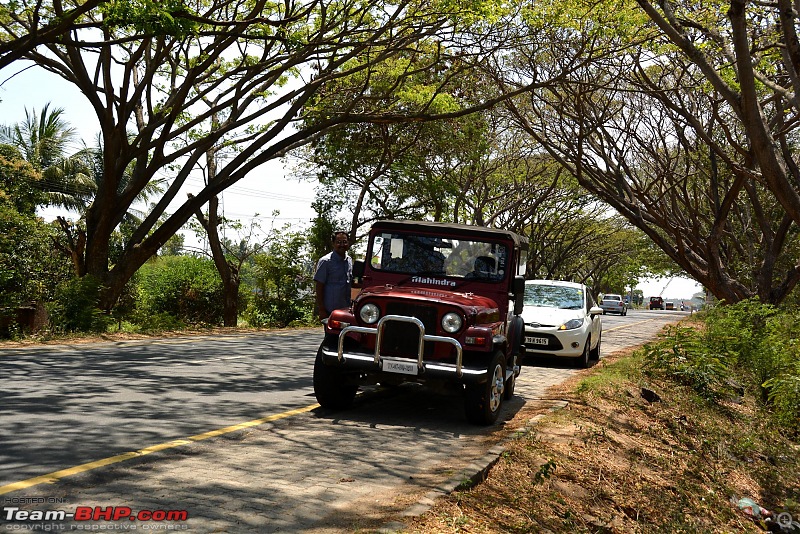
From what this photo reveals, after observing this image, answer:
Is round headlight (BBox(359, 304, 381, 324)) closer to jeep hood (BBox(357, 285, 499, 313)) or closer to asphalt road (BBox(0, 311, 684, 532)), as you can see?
jeep hood (BBox(357, 285, 499, 313))

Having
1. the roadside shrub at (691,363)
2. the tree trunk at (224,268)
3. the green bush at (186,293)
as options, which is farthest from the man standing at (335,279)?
the green bush at (186,293)

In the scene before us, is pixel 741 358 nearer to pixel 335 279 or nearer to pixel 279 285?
pixel 335 279

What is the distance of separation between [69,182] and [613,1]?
30.5 meters

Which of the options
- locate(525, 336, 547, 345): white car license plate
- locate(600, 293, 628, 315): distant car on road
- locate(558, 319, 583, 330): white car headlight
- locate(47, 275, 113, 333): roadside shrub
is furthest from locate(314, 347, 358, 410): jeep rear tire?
locate(600, 293, 628, 315): distant car on road

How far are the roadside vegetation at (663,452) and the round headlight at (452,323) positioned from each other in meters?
1.32

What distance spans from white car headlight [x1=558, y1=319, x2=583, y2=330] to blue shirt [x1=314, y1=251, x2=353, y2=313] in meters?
7.04

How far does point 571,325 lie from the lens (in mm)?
16391

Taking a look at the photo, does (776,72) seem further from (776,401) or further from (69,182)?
(69,182)

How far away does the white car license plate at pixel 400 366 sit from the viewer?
8.38 m

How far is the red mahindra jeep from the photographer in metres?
8.50

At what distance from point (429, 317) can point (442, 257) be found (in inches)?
58.7

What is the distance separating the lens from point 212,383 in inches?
432

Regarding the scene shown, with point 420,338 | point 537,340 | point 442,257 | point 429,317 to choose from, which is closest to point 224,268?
point 537,340

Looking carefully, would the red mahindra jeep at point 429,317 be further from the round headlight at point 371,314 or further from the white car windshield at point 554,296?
the white car windshield at point 554,296
